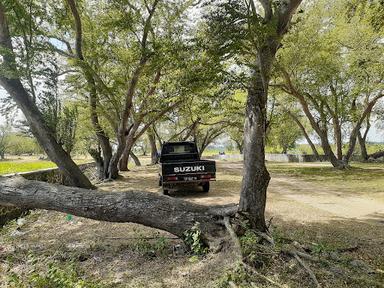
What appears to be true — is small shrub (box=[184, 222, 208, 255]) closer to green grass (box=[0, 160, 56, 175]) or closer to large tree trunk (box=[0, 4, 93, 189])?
large tree trunk (box=[0, 4, 93, 189])

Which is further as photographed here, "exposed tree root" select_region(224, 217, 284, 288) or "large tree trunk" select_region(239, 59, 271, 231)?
"large tree trunk" select_region(239, 59, 271, 231)

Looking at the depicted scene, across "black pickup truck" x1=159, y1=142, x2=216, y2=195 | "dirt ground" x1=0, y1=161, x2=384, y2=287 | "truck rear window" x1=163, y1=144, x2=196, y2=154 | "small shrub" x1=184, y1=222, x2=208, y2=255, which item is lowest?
"dirt ground" x1=0, y1=161, x2=384, y2=287

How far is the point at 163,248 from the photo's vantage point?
5.55 meters

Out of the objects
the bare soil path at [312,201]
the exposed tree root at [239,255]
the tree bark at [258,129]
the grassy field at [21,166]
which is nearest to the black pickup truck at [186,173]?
the bare soil path at [312,201]

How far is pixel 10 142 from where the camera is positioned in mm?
78062

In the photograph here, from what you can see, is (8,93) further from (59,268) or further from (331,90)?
(331,90)

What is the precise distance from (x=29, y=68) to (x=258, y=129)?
24.0 feet

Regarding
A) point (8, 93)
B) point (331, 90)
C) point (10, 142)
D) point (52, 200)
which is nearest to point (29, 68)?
point (8, 93)

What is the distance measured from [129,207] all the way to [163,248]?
967mm

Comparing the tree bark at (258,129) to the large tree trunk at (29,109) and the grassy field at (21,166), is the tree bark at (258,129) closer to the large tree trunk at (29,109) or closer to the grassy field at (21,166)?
the large tree trunk at (29,109)

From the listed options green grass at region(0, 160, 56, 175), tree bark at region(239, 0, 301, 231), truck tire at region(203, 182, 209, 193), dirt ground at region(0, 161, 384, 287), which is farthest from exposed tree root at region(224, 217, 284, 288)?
green grass at region(0, 160, 56, 175)

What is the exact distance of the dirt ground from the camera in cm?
432

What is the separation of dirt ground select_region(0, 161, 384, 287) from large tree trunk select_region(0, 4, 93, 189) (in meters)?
1.83

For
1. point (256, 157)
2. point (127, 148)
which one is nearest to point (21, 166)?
point (127, 148)
